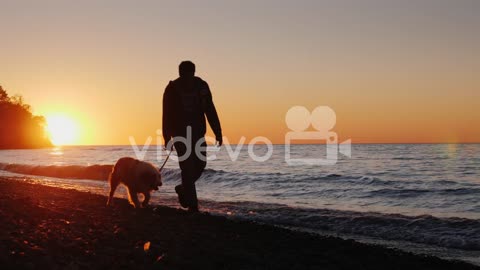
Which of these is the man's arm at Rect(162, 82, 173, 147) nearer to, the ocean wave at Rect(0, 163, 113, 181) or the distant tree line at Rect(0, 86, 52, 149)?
the ocean wave at Rect(0, 163, 113, 181)

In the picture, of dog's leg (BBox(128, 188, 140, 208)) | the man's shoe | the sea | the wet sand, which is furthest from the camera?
the sea

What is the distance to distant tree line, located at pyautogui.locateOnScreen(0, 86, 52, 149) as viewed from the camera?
105 meters

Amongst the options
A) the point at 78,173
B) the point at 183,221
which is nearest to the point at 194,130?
the point at 183,221

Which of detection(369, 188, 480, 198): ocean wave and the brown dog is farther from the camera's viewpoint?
detection(369, 188, 480, 198): ocean wave

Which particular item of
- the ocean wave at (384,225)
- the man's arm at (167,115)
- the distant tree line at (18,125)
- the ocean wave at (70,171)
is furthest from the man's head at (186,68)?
the distant tree line at (18,125)

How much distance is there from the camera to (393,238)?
9.75m

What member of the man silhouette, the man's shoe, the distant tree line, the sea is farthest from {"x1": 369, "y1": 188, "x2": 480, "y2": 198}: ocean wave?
the distant tree line

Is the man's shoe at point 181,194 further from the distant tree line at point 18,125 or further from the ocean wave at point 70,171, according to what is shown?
the distant tree line at point 18,125

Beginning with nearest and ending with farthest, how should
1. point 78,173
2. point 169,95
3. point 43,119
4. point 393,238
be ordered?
point 169,95, point 393,238, point 78,173, point 43,119

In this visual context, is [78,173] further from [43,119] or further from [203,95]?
[43,119]

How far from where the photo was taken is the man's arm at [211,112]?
7.64 meters

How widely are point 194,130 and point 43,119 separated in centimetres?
12760

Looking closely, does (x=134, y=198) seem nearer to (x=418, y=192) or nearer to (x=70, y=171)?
(x=418, y=192)

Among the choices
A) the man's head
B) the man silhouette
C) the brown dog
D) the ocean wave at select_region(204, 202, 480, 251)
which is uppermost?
the man's head
